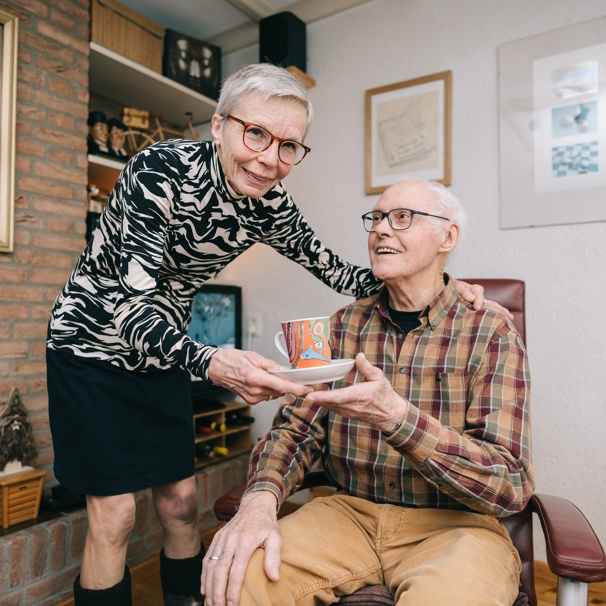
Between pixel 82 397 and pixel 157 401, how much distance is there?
193 mm

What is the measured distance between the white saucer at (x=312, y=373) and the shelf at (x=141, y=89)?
2043 millimetres

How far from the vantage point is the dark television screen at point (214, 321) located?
255cm

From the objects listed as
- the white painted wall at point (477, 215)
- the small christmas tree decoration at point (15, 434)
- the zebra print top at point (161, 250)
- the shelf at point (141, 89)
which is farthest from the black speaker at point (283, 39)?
the small christmas tree decoration at point (15, 434)

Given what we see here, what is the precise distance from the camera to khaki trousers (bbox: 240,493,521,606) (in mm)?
867

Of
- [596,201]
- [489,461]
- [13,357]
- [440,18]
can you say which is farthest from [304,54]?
[489,461]

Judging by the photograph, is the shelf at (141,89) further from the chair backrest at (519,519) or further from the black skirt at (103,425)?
the chair backrest at (519,519)

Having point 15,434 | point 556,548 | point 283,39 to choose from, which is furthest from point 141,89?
point 556,548

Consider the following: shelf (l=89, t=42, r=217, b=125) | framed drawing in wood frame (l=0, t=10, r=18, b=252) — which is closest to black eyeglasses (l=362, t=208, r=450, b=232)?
framed drawing in wood frame (l=0, t=10, r=18, b=252)

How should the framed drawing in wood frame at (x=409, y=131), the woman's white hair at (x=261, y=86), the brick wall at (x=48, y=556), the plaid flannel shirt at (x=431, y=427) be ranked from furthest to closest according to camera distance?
the framed drawing in wood frame at (x=409, y=131), the brick wall at (x=48, y=556), the woman's white hair at (x=261, y=86), the plaid flannel shirt at (x=431, y=427)

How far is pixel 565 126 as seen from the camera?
6.49 ft

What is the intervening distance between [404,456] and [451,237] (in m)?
0.63

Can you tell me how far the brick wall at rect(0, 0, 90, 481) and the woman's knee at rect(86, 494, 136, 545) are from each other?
0.90 metres

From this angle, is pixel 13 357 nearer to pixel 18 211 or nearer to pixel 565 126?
pixel 18 211

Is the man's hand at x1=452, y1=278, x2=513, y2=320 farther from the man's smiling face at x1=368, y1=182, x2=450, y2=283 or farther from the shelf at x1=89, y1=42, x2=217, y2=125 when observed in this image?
the shelf at x1=89, y1=42, x2=217, y2=125
